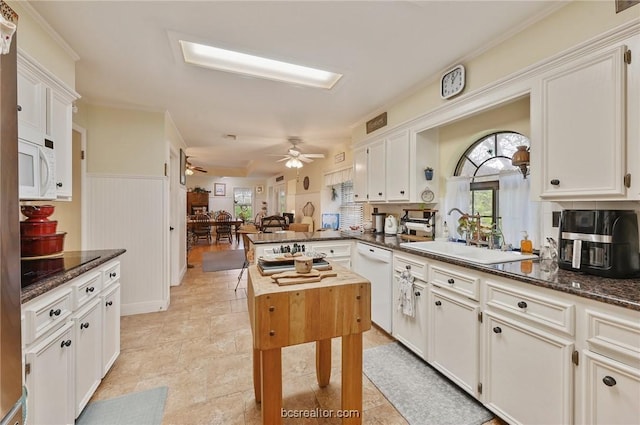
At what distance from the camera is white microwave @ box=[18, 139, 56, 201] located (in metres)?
1.51

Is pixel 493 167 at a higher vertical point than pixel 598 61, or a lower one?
lower

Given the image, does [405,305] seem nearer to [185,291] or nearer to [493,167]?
[493,167]

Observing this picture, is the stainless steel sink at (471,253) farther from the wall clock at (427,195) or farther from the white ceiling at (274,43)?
the white ceiling at (274,43)

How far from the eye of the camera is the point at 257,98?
119 inches

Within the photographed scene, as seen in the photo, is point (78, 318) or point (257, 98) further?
point (257, 98)

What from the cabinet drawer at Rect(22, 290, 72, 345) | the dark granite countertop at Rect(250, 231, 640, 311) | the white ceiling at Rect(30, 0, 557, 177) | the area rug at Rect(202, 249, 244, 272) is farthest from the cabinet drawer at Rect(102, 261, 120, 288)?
the area rug at Rect(202, 249, 244, 272)

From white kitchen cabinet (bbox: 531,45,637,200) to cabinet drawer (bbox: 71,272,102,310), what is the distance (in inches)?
114

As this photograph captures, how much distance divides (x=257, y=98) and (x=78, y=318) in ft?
8.24

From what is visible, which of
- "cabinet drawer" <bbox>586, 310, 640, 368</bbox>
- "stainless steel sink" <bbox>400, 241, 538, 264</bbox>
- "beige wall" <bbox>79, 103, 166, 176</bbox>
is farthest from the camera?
"beige wall" <bbox>79, 103, 166, 176</bbox>

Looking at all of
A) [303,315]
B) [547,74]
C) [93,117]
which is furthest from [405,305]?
[93,117]

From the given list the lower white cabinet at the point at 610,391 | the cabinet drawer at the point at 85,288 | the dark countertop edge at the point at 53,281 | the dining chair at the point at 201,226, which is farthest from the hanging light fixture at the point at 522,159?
the dining chair at the point at 201,226

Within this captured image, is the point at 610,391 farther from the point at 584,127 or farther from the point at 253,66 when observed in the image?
the point at 253,66

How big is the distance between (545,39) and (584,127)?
2.20 ft

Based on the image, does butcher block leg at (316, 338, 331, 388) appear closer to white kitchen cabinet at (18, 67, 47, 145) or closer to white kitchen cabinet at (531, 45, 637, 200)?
white kitchen cabinet at (531, 45, 637, 200)
